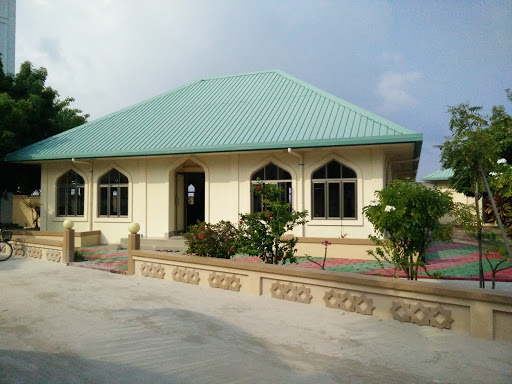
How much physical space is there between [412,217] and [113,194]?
11476 millimetres

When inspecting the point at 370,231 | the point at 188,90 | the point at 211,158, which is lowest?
the point at 370,231

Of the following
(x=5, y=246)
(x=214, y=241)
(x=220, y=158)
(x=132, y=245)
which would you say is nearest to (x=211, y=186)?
(x=220, y=158)

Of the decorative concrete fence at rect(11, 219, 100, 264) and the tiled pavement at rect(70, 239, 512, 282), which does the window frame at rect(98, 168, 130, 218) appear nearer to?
the decorative concrete fence at rect(11, 219, 100, 264)

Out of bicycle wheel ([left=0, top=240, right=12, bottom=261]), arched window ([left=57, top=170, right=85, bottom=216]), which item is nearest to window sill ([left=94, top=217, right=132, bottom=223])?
arched window ([left=57, top=170, right=85, bottom=216])

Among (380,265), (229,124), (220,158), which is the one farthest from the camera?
(229,124)

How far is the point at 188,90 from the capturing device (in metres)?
17.1

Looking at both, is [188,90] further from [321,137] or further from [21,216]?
[21,216]

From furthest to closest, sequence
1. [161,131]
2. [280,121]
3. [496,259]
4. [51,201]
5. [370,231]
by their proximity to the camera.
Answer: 1. [51,201]
2. [161,131]
3. [280,121]
4. [370,231]
5. [496,259]

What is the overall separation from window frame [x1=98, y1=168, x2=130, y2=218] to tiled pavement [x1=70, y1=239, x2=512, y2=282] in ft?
5.71

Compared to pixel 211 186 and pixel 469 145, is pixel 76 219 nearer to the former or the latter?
pixel 211 186

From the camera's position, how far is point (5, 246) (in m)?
12.0

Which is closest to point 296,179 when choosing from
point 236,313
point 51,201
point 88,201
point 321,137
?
point 321,137

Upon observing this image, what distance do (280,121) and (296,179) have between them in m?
2.00

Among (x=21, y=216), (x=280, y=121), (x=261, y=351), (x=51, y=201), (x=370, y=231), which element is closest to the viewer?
(x=261, y=351)
